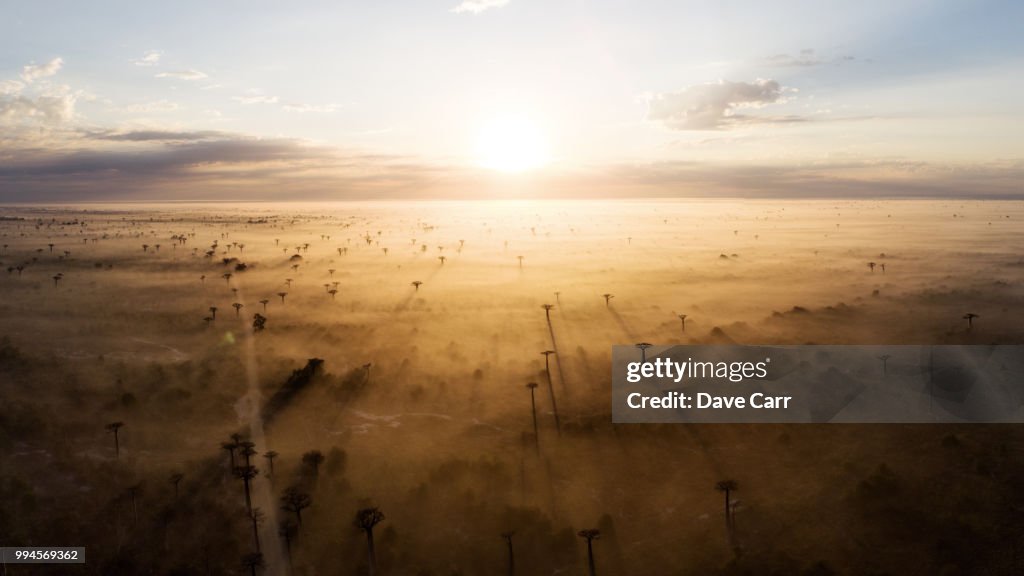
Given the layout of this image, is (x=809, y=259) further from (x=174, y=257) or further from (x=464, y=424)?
(x=174, y=257)

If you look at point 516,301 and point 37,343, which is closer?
point 37,343

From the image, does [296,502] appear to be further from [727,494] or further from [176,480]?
[727,494]

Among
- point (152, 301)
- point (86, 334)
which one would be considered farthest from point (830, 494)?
point (152, 301)

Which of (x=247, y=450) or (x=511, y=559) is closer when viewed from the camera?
(x=511, y=559)

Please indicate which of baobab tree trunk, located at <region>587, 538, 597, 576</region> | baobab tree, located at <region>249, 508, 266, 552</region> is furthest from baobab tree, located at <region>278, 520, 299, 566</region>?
baobab tree trunk, located at <region>587, 538, 597, 576</region>

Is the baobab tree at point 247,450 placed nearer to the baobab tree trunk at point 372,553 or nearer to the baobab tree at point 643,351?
the baobab tree trunk at point 372,553

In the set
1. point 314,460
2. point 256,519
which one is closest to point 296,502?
point 256,519
